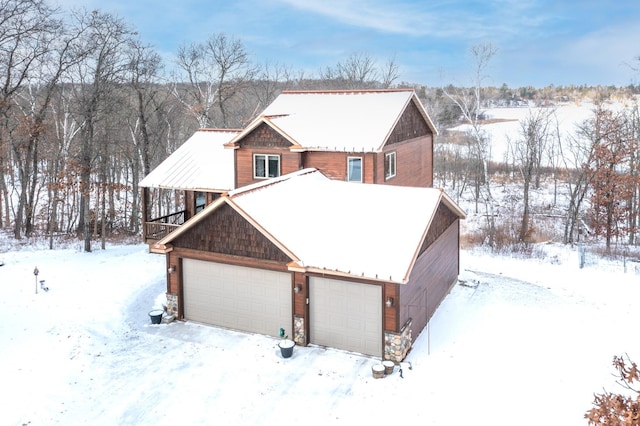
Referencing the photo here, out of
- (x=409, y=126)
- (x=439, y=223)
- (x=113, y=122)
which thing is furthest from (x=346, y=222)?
(x=113, y=122)

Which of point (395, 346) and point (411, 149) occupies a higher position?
point (411, 149)

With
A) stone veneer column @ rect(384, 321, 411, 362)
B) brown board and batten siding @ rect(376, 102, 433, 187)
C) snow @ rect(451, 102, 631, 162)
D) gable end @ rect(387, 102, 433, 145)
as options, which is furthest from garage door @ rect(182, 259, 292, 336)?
snow @ rect(451, 102, 631, 162)

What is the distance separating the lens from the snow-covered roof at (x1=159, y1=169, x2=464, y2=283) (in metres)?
13.4

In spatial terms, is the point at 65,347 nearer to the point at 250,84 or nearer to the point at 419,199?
the point at 419,199

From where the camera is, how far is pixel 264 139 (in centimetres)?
2058

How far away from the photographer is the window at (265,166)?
20578 millimetres

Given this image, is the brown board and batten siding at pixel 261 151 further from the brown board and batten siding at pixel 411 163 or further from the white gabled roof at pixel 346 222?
the brown board and batten siding at pixel 411 163

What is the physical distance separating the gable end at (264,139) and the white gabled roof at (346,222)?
341 centimetres

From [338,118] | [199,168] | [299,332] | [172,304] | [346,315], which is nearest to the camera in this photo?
[346,315]

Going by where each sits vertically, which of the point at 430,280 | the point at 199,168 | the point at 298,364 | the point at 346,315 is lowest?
the point at 298,364

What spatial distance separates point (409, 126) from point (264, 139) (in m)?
6.33

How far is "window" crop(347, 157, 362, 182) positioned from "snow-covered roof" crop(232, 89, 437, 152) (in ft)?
1.55

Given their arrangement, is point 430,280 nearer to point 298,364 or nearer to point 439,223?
point 439,223

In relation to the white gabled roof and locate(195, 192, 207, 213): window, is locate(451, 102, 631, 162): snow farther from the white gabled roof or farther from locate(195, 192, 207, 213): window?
the white gabled roof
